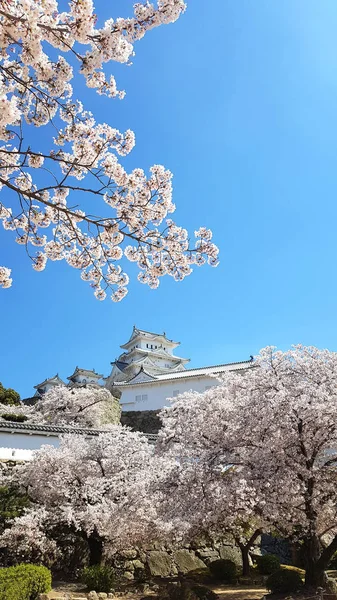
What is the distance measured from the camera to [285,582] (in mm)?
8750

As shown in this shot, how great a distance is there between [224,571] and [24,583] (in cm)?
649

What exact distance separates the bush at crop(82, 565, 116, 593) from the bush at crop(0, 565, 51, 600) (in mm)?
1590

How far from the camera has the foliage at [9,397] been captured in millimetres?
25984

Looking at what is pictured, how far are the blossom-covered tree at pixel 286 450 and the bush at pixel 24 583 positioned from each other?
3.27 metres

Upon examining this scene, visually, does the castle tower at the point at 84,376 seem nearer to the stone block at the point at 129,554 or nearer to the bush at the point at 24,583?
the stone block at the point at 129,554

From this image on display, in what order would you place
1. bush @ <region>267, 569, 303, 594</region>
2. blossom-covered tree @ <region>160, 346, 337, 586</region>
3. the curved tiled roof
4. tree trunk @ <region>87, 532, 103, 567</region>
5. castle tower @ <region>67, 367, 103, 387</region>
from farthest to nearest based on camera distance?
1. castle tower @ <region>67, 367, 103, 387</region>
2. the curved tiled roof
3. tree trunk @ <region>87, 532, 103, 567</region>
4. bush @ <region>267, 569, 303, 594</region>
5. blossom-covered tree @ <region>160, 346, 337, 586</region>

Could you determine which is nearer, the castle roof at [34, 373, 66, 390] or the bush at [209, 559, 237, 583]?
the bush at [209, 559, 237, 583]

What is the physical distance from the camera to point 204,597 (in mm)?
8867

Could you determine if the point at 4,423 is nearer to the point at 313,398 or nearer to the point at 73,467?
the point at 73,467

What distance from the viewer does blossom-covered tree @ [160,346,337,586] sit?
25.2 feet

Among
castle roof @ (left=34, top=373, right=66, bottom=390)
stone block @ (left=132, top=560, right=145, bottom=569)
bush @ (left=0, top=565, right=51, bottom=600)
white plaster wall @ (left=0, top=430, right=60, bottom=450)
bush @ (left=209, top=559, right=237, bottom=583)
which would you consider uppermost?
castle roof @ (left=34, top=373, right=66, bottom=390)

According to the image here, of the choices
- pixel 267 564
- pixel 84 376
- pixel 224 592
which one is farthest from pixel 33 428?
pixel 84 376

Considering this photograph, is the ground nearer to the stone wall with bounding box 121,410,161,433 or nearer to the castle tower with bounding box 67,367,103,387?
the stone wall with bounding box 121,410,161,433

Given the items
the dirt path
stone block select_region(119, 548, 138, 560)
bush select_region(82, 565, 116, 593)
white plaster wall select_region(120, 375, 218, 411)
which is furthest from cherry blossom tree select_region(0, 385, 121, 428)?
bush select_region(82, 565, 116, 593)
